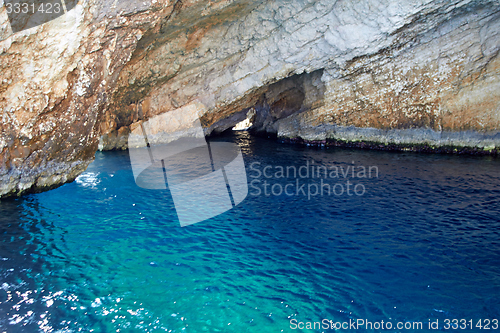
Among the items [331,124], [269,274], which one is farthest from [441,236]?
[331,124]

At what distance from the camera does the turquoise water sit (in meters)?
4.57

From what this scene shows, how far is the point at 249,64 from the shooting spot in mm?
16516

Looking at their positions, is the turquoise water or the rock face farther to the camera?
the rock face

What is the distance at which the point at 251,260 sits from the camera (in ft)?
19.9

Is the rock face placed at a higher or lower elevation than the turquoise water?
higher

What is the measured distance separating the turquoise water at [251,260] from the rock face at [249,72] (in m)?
2.52

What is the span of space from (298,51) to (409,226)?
11012mm

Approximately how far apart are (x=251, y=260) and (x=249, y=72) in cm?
1270

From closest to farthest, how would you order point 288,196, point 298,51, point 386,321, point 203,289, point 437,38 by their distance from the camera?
point 386,321, point 203,289, point 288,196, point 437,38, point 298,51

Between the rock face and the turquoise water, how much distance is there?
2520 mm

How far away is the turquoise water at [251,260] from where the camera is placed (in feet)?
15.0

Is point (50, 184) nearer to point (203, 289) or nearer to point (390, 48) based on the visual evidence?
point (203, 289)

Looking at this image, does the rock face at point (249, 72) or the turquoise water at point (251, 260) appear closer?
the turquoise water at point (251, 260)

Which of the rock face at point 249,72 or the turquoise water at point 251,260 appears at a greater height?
the rock face at point 249,72
